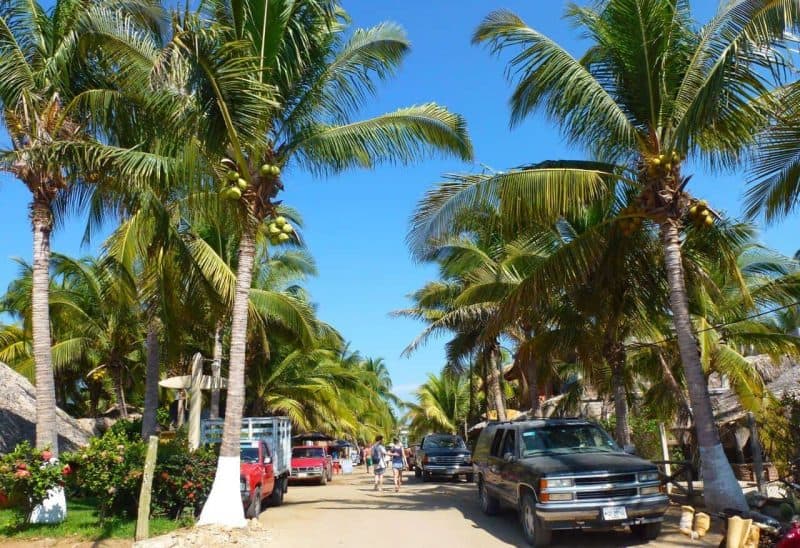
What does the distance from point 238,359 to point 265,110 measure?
4359 mm

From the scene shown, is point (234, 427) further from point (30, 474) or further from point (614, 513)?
point (614, 513)

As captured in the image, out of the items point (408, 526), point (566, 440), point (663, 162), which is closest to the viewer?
point (663, 162)

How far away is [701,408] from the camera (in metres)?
10.6

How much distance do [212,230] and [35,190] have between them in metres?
8.48

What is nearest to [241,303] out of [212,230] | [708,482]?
[708,482]

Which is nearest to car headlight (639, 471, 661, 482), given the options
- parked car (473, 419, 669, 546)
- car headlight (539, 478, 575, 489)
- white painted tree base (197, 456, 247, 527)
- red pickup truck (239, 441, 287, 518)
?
parked car (473, 419, 669, 546)

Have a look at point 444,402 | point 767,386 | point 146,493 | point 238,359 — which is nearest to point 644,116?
point 238,359

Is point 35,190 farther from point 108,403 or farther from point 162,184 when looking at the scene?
point 108,403

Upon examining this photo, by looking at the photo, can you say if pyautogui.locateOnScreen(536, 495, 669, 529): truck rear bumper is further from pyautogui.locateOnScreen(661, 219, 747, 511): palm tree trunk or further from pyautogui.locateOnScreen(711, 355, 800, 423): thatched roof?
pyautogui.locateOnScreen(711, 355, 800, 423): thatched roof

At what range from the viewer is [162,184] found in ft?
41.7

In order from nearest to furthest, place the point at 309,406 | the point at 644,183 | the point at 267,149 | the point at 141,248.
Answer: the point at 644,183 < the point at 267,149 < the point at 141,248 < the point at 309,406

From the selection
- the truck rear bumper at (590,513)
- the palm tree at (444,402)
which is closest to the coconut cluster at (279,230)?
the truck rear bumper at (590,513)

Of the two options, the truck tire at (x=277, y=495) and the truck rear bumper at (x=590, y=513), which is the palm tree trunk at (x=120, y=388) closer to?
the truck tire at (x=277, y=495)

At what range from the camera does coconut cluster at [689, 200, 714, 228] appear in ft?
37.0
